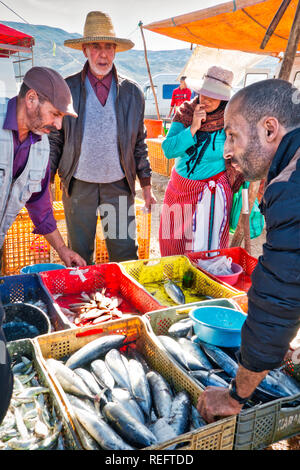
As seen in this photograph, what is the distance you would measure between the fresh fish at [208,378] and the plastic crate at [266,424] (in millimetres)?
258

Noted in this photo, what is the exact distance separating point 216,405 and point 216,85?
2.91 metres

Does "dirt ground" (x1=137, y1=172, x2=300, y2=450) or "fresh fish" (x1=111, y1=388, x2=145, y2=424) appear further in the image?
"dirt ground" (x1=137, y1=172, x2=300, y2=450)

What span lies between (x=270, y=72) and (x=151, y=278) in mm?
12491

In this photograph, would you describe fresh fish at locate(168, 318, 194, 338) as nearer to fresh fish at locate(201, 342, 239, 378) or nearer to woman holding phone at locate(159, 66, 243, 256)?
fresh fish at locate(201, 342, 239, 378)

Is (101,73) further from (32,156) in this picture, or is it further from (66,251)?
(66,251)

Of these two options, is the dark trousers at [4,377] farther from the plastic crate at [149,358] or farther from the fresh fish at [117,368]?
the fresh fish at [117,368]

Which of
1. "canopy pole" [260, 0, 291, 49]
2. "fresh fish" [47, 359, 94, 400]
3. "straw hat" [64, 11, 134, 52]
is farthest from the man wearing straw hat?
"fresh fish" [47, 359, 94, 400]

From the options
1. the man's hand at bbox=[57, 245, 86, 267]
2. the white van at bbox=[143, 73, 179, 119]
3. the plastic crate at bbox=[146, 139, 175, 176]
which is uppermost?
the white van at bbox=[143, 73, 179, 119]

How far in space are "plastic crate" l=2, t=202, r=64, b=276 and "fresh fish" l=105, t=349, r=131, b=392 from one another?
7.83 ft

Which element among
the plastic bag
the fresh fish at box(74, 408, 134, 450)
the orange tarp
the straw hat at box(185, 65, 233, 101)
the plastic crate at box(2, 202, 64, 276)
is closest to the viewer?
the fresh fish at box(74, 408, 134, 450)

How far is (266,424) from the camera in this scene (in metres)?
1.74

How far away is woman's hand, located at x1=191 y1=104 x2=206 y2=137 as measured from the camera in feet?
11.5

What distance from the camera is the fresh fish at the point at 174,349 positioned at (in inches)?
81.6

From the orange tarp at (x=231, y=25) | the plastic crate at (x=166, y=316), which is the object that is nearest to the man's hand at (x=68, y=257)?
the plastic crate at (x=166, y=316)
